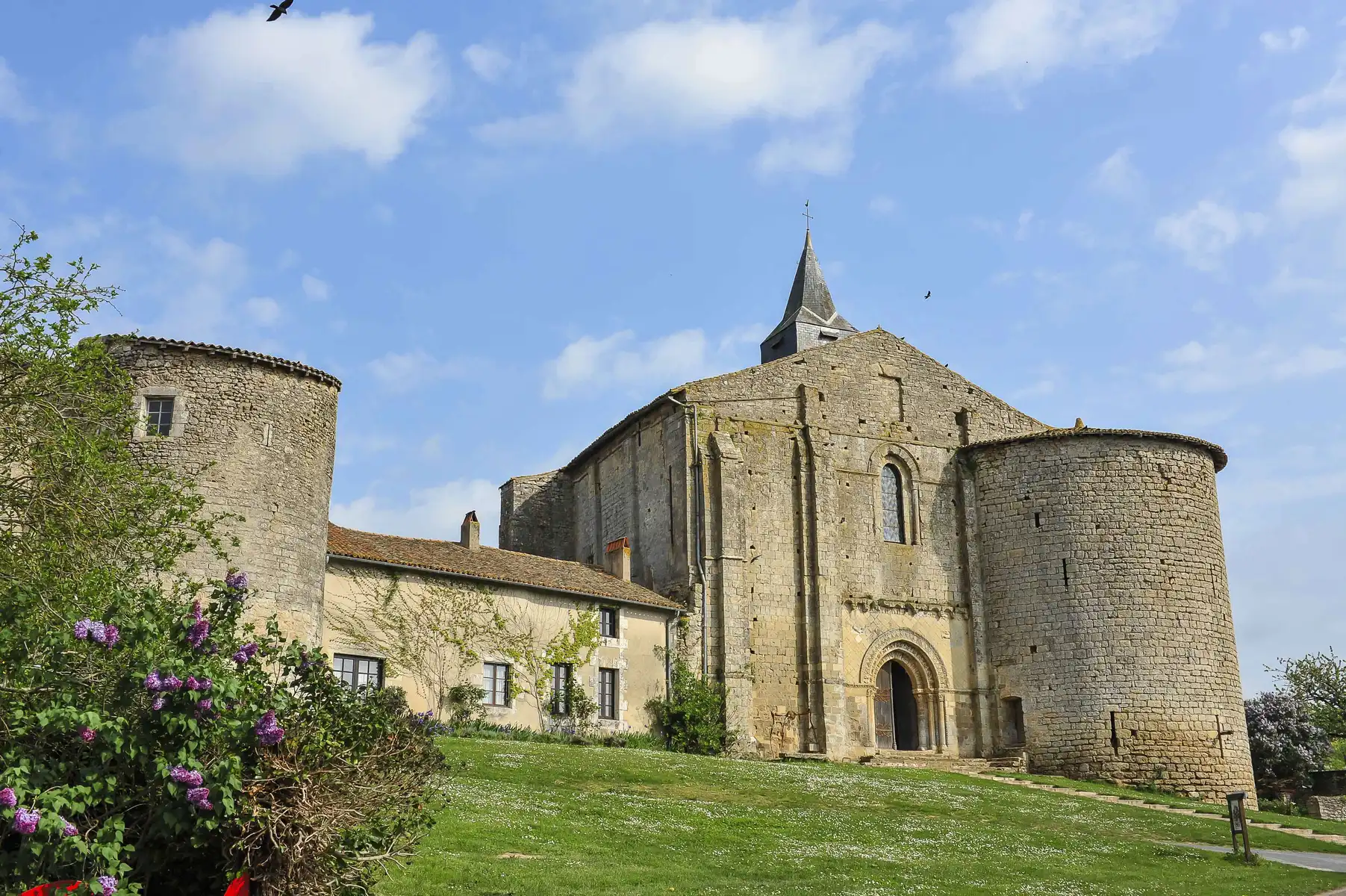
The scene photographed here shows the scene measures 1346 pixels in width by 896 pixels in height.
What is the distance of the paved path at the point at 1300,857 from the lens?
18125mm

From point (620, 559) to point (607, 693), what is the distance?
4.11 m

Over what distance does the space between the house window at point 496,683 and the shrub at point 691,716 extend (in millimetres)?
3620

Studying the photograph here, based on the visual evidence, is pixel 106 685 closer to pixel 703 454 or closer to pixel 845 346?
pixel 703 454

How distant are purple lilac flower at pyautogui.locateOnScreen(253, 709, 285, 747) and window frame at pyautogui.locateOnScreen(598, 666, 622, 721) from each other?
1914 centimetres

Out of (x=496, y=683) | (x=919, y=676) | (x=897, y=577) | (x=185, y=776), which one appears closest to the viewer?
(x=185, y=776)

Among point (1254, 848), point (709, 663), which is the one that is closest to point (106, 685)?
point (1254, 848)

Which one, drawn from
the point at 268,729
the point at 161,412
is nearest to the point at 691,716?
the point at 161,412

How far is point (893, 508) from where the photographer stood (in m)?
32.9

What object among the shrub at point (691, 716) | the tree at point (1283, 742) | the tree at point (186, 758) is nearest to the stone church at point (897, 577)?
the shrub at point (691, 716)

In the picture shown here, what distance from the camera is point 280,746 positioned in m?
9.36

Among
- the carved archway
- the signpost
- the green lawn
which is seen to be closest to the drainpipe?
the carved archway

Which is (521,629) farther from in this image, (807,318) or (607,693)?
(807,318)

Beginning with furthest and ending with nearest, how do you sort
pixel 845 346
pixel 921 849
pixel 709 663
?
1. pixel 845 346
2. pixel 709 663
3. pixel 921 849

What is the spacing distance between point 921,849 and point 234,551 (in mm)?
12420
